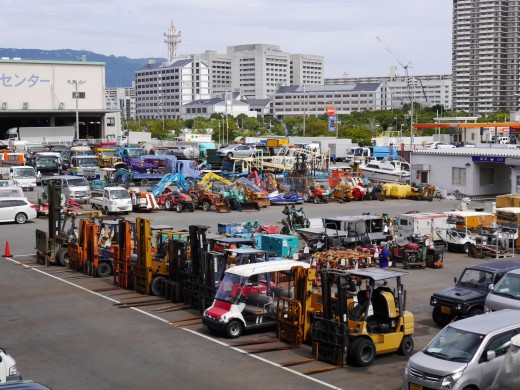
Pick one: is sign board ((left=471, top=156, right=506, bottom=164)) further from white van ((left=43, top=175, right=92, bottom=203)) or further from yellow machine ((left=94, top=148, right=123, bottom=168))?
yellow machine ((left=94, top=148, right=123, bottom=168))

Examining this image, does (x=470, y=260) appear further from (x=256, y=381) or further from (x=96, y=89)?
(x=96, y=89)

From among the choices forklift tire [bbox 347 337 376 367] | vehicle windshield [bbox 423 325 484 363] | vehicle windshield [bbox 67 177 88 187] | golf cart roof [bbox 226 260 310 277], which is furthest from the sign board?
vehicle windshield [bbox 423 325 484 363]

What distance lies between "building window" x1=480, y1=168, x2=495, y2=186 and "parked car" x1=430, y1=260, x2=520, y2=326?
28344 millimetres

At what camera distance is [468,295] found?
55.7ft

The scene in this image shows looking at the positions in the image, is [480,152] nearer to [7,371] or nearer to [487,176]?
[487,176]

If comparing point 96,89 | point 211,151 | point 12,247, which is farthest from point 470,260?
point 96,89

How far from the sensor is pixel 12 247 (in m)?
27.7

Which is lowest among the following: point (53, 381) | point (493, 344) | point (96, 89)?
point (53, 381)

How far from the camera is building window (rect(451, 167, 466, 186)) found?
4606cm

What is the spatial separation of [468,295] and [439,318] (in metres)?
0.82

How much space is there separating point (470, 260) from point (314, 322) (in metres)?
12.6

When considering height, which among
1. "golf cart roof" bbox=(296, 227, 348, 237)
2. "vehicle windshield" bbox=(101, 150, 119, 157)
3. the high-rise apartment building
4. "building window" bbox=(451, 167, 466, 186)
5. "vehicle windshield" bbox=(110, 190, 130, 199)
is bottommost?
"golf cart roof" bbox=(296, 227, 348, 237)

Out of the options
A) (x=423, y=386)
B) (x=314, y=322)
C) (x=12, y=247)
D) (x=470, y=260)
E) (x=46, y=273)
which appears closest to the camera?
(x=423, y=386)

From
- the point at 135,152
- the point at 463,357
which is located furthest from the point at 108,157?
the point at 463,357
